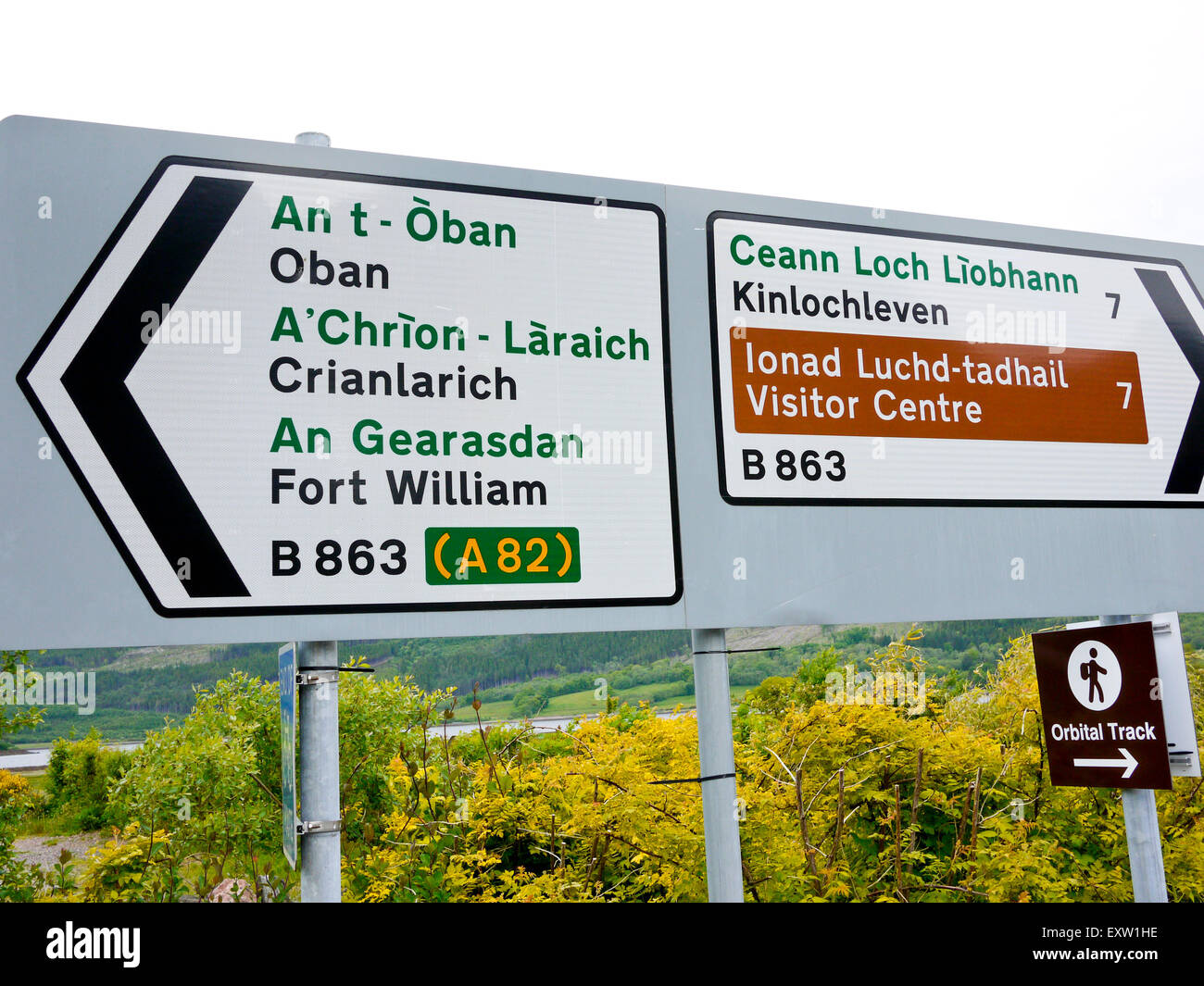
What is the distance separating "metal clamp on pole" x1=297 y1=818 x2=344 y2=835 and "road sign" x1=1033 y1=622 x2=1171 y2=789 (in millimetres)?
3259

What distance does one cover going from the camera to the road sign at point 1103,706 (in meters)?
3.98

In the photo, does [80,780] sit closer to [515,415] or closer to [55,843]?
[55,843]

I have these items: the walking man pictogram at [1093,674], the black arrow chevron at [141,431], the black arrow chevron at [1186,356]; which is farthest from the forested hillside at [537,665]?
the black arrow chevron at [141,431]

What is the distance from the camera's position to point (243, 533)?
2.79 m

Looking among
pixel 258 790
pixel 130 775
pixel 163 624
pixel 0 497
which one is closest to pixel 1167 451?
pixel 163 624

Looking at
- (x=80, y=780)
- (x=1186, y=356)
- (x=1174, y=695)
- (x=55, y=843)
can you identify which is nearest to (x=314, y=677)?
(x=1174, y=695)

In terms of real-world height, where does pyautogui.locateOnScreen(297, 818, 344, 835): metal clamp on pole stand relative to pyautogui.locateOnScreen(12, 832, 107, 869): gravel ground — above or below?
above

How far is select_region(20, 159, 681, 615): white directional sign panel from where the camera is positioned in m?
2.73

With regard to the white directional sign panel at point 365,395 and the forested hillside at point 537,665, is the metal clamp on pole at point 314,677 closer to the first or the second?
the white directional sign panel at point 365,395

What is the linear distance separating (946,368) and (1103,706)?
1759 mm

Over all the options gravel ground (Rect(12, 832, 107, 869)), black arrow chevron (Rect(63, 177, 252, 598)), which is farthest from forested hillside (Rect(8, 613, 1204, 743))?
black arrow chevron (Rect(63, 177, 252, 598))

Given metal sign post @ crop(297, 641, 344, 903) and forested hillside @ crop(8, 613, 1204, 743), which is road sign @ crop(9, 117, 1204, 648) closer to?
metal sign post @ crop(297, 641, 344, 903)

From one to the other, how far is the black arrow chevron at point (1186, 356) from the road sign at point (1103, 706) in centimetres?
74

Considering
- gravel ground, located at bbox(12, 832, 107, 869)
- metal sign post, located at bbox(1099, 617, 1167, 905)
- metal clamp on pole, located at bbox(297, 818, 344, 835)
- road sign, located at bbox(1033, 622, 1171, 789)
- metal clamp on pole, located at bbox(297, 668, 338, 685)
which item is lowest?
gravel ground, located at bbox(12, 832, 107, 869)
